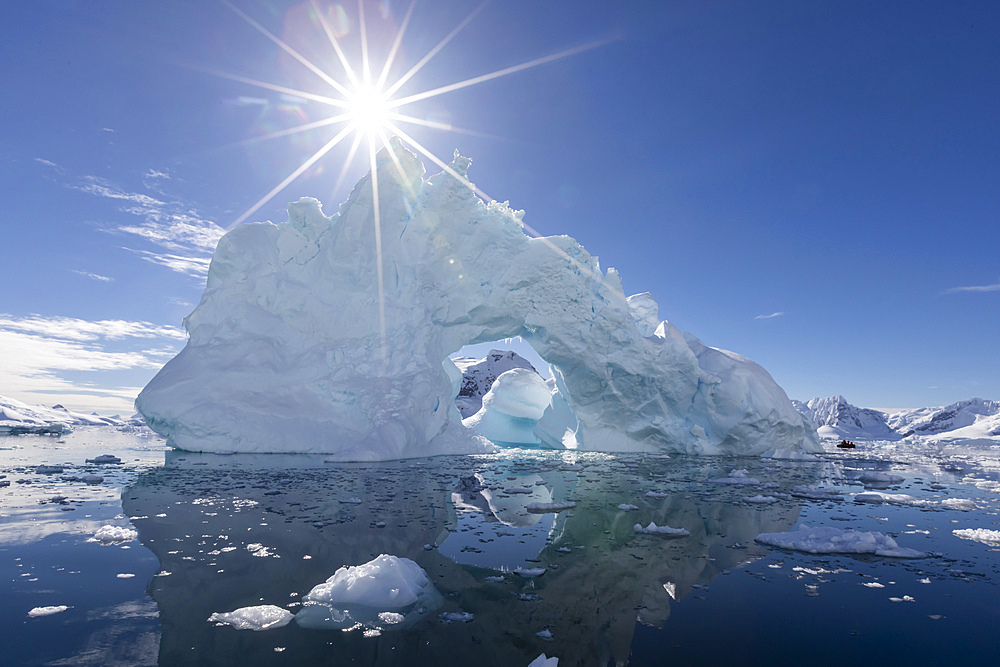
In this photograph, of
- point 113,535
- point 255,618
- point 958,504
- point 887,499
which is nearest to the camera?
point 255,618

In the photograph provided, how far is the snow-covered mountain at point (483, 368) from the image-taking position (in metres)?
66.2

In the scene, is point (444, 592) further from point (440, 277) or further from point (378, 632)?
point (440, 277)

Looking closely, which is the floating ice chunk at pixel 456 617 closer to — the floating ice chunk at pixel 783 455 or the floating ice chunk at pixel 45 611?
the floating ice chunk at pixel 45 611

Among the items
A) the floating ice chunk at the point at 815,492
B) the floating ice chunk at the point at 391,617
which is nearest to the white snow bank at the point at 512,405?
the floating ice chunk at the point at 815,492

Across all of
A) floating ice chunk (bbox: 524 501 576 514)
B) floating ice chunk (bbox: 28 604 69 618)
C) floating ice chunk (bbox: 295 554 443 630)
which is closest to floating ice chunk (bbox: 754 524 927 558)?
floating ice chunk (bbox: 524 501 576 514)

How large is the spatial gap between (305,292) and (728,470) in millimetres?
17404

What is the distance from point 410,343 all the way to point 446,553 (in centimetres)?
1423

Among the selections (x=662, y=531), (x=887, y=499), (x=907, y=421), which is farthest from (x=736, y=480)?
(x=907, y=421)

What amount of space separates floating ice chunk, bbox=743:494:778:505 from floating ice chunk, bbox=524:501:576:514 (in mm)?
3874

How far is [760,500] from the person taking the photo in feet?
34.2

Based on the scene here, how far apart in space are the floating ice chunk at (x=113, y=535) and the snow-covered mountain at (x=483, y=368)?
176ft

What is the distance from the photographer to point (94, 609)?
432 cm

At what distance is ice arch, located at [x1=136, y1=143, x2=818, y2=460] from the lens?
59.2 feet

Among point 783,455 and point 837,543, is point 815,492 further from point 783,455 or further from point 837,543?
point 783,455
